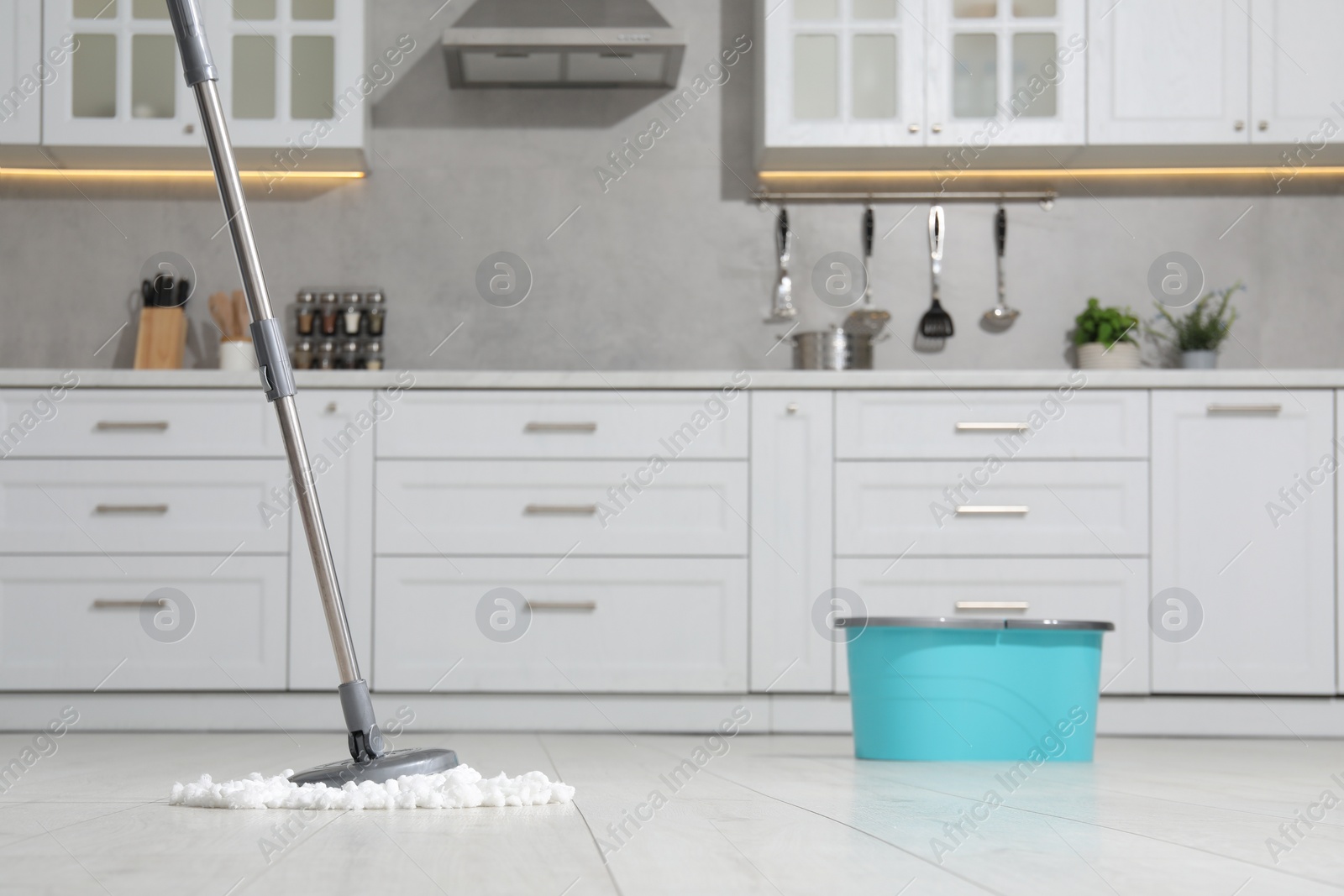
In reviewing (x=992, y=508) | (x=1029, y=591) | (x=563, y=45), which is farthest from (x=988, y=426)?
(x=563, y=45)

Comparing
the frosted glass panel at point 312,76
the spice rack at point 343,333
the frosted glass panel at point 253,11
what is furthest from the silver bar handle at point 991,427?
the frosted glass panel at point 253,11

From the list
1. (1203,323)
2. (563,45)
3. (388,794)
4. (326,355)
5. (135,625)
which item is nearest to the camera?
(388,794)

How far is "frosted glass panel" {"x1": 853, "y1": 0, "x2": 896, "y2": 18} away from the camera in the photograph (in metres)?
3.14

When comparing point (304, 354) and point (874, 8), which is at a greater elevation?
point (874, 8)

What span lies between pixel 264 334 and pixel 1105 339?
2530 mm

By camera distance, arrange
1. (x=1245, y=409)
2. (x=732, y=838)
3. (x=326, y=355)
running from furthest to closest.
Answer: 1. (x=326, y=355)
2. (x=1245, y=409)
3. (x=732, y=838)

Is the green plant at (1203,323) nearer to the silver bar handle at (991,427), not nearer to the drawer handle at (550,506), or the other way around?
the silver bar handle at (991,427)

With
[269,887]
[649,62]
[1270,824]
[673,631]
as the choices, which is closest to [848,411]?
[673,631]

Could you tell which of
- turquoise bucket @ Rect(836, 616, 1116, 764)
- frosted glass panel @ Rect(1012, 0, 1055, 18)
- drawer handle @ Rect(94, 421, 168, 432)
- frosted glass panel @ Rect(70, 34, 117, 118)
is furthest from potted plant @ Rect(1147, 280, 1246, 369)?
frosted glass panel @ Rect(70, 34, 117, 118)

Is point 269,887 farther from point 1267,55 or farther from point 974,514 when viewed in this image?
point 1267,55

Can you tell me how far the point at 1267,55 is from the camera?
3115 millimetres

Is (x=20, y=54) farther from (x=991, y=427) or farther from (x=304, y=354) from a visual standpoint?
(x=991, y=427)

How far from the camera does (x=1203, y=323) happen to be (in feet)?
11.2

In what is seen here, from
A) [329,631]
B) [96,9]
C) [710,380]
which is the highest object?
[96,9]
